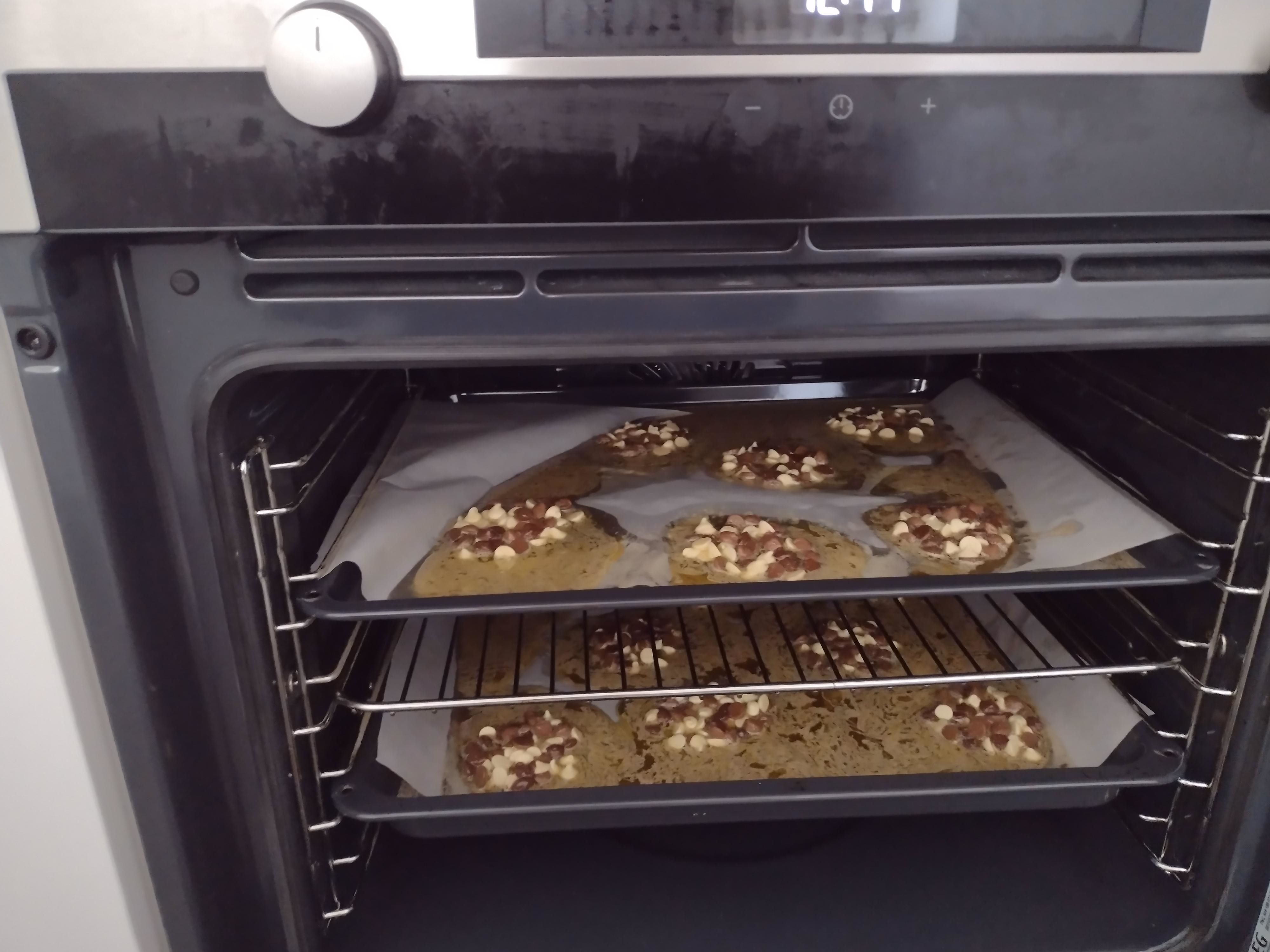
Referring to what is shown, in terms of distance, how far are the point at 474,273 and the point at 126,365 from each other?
249mm

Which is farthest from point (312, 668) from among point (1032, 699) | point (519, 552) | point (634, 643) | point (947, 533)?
point (1032, 699)

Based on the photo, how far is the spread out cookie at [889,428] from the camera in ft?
3.90

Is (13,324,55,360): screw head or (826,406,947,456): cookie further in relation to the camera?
(826,406,947,456): cookie

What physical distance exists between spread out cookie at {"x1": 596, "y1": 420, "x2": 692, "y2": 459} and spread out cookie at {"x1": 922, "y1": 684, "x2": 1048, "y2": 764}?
0.45 meters

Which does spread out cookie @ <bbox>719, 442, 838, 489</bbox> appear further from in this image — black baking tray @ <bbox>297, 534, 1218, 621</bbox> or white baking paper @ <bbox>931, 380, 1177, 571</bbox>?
black baking tray @ <bbox>297, 534, 1218, 621</bbox>

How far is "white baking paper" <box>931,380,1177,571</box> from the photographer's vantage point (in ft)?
2.90

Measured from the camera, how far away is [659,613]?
44.7 inches

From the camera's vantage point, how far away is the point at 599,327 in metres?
0.62

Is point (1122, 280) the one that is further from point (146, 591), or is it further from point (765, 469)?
point (146, 591)

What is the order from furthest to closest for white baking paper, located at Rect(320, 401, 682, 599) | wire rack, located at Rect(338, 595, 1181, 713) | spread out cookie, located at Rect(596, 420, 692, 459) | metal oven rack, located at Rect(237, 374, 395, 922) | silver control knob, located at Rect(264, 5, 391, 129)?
spread out cookie, located at Rect(596, 420, 692, 459) < wire rack, located at Rect(338, 595, 1181, 713) < white baking paper, located at Rect(320, 401, 682, 599) < metal oven rack, located at Rect(237, 374, 395, 922) < silver control knob, located at Rect(264, 5, 391, 129)

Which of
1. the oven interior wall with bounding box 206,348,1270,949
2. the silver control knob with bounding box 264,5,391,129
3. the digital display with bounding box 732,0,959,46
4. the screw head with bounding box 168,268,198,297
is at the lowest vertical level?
the oven interior wall with bounding box 206,348,1270,949

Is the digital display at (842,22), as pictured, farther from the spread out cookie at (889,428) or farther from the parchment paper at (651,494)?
the spread out cookie at (889,428)

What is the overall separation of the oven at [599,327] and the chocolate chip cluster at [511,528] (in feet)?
0.44

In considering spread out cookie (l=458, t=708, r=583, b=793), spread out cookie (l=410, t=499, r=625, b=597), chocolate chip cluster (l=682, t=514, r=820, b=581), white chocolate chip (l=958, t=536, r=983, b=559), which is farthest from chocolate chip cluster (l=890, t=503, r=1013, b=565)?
spread out cookie (l=458, t=708, r=583, b=793)
